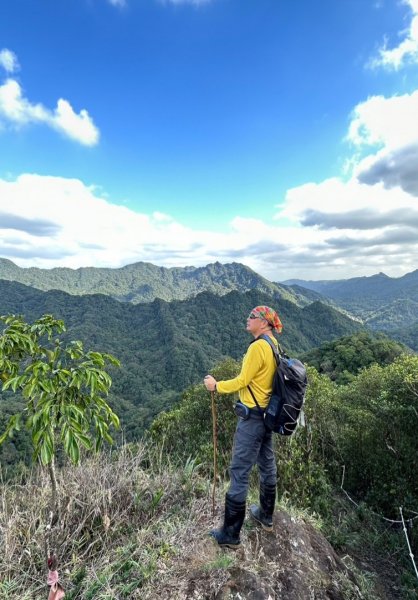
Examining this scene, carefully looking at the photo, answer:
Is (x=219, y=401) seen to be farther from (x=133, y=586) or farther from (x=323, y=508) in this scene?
(x=133, y=586)

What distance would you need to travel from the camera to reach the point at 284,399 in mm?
3082

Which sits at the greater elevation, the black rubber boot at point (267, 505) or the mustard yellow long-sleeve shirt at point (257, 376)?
the mustard yellow long-sleeve shirt at point (257, 376)

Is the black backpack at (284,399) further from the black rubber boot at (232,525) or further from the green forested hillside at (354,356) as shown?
the green forested hillside at (354,356)

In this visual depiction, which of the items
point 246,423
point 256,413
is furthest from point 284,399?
point 246,423

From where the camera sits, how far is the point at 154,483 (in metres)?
3.49

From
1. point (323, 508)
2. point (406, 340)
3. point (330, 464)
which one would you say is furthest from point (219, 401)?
point (406, 340)

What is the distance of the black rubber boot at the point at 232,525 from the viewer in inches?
121

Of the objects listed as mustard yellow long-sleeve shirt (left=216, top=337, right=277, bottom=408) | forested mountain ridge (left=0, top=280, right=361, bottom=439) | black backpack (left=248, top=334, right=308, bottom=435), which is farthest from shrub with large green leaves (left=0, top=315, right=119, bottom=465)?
forested mountain ridge (left=0, top=280, right=361, bottom=439)

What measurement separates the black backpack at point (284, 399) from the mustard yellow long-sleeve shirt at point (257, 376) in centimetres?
5

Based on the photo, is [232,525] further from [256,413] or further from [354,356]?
[354,356]

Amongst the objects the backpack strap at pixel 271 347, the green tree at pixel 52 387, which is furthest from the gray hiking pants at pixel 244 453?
the green tree at pixel 52 387

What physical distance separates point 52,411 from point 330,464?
27.4 feet

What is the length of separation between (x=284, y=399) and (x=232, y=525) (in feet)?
4.33

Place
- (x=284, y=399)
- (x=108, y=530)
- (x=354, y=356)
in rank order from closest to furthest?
1. (x=108, y=530)
2. (x=284, y=399)
3. (x=354, y=356)
